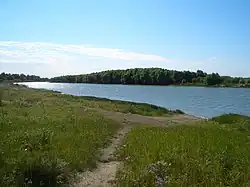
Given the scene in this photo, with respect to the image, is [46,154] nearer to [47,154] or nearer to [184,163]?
[47,154]

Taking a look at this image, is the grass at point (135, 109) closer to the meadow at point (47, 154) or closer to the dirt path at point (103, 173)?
the meadow at point (47, 154)

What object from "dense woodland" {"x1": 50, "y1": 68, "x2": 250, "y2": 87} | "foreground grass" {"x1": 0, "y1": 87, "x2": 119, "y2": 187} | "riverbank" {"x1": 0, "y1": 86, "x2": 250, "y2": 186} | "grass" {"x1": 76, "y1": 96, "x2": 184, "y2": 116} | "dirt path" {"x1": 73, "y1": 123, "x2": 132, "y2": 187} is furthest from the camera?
"dense woodland" {"x1": 50, "y1": 68, "x2": 250, "y2": 87}

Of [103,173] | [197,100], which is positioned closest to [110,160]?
[103,173]

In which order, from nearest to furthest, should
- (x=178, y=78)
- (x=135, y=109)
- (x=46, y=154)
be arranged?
(x=46, y=154) → (x=135, y=109) → (x=178, y=78)

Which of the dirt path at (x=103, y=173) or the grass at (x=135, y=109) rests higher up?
the dirt path at (x=103, y=173)

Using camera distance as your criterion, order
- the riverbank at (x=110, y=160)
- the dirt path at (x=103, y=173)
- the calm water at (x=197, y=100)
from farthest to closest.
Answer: the calm water at (x=197, y=100) → the dirt path at (x=103, y=173) → the riverbank at (x=110, y=160)

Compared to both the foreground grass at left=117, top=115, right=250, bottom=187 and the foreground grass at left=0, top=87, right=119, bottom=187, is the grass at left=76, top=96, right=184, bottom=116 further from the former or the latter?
the foreground grass at left=117, top=115, right=250, bottom=187

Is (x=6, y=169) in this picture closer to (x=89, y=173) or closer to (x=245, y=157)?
(x=89, y=173)

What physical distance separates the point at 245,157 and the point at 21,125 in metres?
11.7

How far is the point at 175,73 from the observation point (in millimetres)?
175375

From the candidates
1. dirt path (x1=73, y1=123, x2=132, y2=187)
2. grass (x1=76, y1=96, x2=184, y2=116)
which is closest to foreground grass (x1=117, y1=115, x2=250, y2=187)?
dirt path (x1=73, y1=123, x2=132, y2=187)

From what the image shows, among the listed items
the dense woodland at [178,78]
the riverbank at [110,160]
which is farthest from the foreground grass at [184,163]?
the dense woodland at [178,78]

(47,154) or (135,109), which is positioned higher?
(47,154)

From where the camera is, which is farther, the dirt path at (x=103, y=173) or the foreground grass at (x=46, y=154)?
the dirt path at (x=103, y=173)
